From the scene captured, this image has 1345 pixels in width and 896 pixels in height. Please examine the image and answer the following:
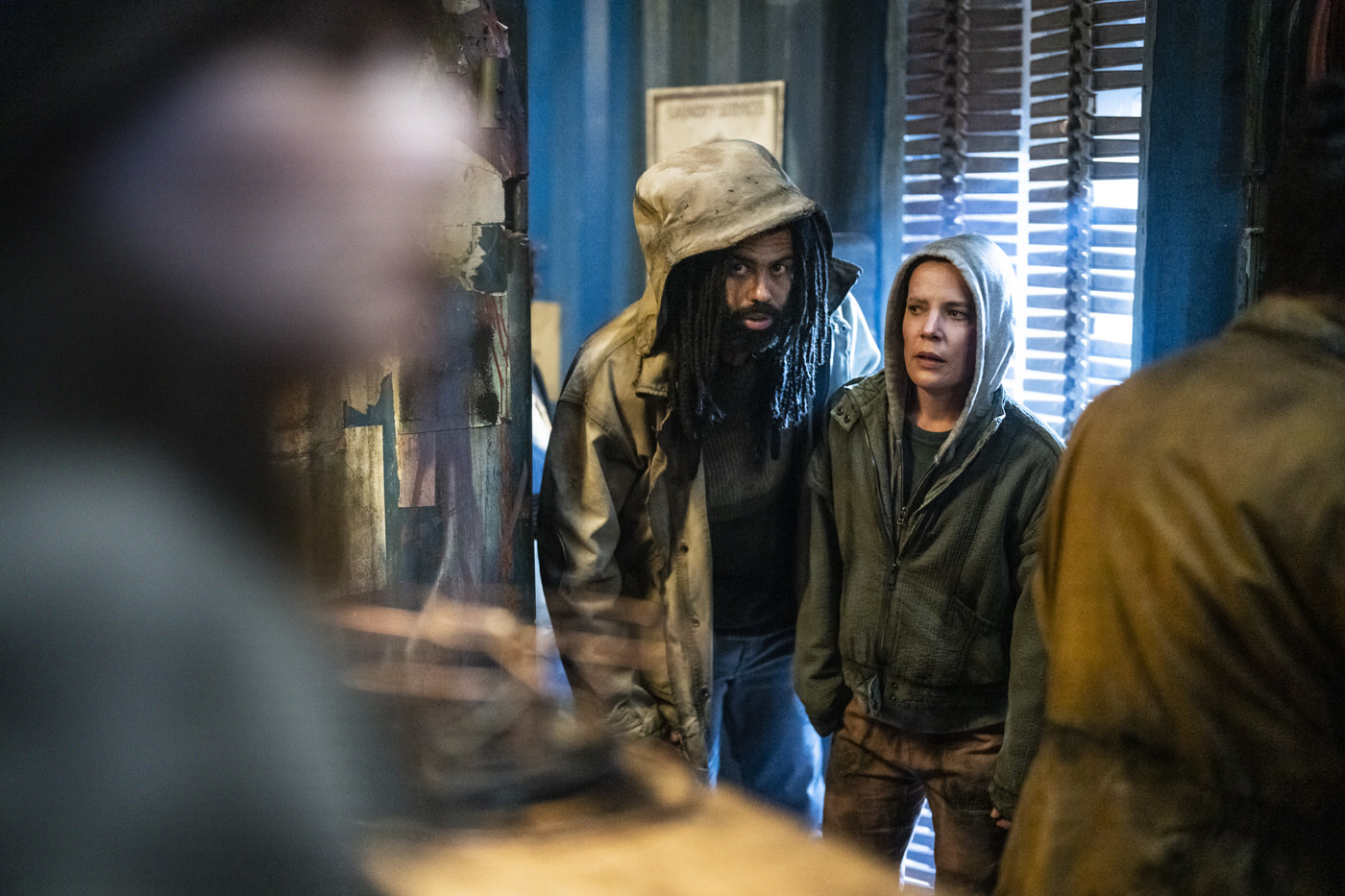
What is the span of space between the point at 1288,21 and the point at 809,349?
131cm

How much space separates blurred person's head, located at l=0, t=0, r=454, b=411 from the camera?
1.61 metres

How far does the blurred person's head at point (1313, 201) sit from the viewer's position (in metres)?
1.53

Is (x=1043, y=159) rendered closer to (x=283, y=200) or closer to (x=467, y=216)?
(x=467, y=216)

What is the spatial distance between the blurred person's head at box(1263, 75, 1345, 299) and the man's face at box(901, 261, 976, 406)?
3.93 feet

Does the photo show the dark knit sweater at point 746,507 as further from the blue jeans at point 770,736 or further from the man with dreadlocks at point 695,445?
the blue jeans at point 770,736

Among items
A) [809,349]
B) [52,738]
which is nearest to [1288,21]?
[809,349]

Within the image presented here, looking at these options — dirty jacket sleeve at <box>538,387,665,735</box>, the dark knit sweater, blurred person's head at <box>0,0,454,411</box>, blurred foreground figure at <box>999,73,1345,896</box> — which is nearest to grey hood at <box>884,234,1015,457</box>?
the dark knit sweater

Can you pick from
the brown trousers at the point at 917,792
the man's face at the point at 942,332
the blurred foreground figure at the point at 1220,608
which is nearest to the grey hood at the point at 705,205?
the man's face at the point at 942,332

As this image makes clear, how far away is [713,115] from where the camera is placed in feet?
12.5

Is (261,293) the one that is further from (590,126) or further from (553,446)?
(590,126)

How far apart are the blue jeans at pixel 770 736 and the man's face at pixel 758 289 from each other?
841mm

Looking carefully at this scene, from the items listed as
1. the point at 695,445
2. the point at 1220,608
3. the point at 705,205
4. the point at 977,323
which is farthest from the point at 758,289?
the point at 1220,608

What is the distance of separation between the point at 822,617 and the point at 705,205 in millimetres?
1087

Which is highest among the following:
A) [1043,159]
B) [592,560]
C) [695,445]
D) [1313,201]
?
[1043,159]
